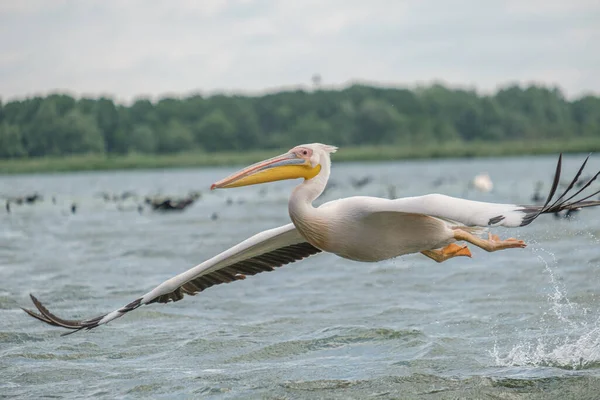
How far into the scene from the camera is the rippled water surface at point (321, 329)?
24.6ft

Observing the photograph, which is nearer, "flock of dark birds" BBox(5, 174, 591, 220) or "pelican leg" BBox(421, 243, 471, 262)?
"pelican leg" BBox(421, 243, 471, 262)

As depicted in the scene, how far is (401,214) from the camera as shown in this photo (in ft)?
23.1

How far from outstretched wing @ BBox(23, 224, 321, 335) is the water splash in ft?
6.12

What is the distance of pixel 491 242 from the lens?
22.9 feet

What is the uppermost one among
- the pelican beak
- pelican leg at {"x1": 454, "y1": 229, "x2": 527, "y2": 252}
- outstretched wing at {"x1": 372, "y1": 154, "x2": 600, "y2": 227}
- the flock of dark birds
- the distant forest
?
the distant forest

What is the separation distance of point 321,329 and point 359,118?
80.9 metres

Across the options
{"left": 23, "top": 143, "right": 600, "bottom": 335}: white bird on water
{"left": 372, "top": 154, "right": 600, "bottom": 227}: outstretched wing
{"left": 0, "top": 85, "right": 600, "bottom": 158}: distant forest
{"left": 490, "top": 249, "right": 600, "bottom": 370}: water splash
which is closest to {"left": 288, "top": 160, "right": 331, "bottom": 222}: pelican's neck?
{"left": 23, "top": 143, "right": 600, "bottom": 335}: white bird on water

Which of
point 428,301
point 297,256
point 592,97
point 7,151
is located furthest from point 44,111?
point 592,97

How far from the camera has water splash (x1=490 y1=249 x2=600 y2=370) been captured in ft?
25.6

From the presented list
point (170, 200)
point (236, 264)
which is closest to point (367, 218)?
point (236, 264)

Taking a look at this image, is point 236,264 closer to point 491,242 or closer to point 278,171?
point 278,171

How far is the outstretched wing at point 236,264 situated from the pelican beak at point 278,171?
2.52 ft

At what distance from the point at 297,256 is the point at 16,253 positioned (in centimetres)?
1052

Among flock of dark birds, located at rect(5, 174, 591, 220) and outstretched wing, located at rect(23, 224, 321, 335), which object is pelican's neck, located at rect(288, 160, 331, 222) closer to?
outstretched wing, located at rect(23, 224, 321, 335)
